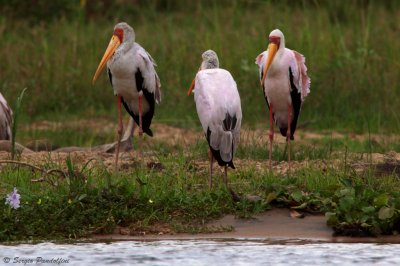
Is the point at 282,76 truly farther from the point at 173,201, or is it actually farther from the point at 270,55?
the point at 173,201

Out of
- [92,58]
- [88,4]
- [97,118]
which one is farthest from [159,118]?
[88,4]

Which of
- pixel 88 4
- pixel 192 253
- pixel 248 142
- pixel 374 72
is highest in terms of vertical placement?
pixel 88 4

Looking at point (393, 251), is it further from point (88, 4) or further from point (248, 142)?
point (88, 4)

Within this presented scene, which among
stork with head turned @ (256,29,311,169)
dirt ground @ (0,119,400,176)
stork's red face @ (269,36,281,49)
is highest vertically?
stork's red face @ (269,36,281,49)

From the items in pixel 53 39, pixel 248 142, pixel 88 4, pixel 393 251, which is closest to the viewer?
pixel 393 251

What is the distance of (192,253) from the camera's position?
18.8ft

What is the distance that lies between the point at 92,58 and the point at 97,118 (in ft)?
3.36

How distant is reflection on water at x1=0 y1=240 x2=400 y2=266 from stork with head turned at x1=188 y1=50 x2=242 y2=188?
33.5 inches

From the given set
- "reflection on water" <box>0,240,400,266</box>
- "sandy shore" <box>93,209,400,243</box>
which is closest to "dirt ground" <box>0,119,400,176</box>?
"sandy shore" <box>93,209,400,243</box>

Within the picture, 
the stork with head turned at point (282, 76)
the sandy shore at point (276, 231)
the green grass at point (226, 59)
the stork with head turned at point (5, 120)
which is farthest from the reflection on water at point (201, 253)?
the green grass at point (226, 59)

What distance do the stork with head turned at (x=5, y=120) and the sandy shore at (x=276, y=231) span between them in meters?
3.29

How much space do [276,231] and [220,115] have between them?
873mm

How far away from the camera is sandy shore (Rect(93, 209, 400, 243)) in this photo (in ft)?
19.9

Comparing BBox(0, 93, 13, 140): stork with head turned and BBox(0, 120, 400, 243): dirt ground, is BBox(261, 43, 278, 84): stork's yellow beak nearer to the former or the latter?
BBox(0, 120, 400, 243): dirt ground
